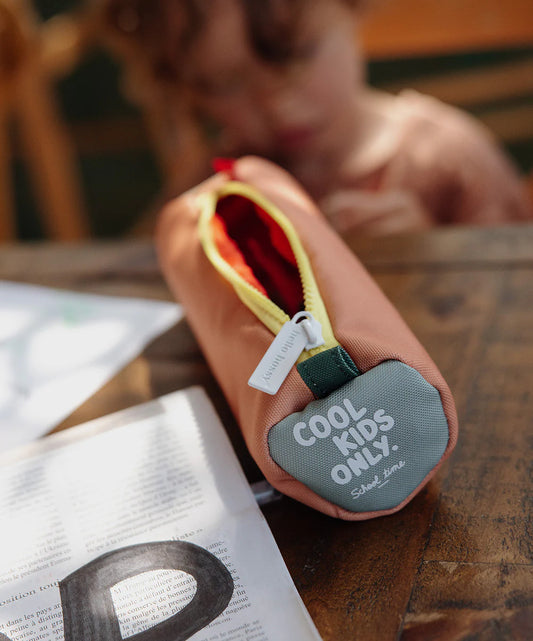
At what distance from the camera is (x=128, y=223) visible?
7.30 ft

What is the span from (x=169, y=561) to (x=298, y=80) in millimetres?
646

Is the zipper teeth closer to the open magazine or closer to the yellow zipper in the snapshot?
the yellow zipper

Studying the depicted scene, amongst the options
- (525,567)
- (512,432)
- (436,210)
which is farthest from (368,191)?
(525,567)

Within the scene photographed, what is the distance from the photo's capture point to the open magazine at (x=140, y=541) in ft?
1.09

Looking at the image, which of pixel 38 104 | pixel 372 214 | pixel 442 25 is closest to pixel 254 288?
pixel 372 214

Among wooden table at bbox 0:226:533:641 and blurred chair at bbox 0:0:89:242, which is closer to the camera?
wooden table at bbox 0:226:533:641

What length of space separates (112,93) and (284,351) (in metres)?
2.37

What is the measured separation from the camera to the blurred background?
1120mm

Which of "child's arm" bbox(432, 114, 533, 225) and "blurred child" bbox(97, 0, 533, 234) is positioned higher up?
"blurred child" bbox(97, 0, 533, 234)

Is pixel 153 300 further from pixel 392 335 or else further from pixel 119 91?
pixel 119 91

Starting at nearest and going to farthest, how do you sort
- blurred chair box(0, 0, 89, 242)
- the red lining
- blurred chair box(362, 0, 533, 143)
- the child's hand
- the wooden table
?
the wooden table < the red lining < the child's hand < blurred chair box(362, 0, 533, 143) < blurred chair box(0, 0, 89, 242)

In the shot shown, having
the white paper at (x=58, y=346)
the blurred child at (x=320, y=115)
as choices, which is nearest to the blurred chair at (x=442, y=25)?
the blurred child at (x=320, y=115)

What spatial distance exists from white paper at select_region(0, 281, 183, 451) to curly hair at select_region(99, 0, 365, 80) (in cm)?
35

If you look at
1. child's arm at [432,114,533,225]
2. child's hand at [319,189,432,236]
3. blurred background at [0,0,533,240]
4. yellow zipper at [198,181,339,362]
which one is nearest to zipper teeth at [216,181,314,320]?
yellow zipper at [198,181,339,362]
